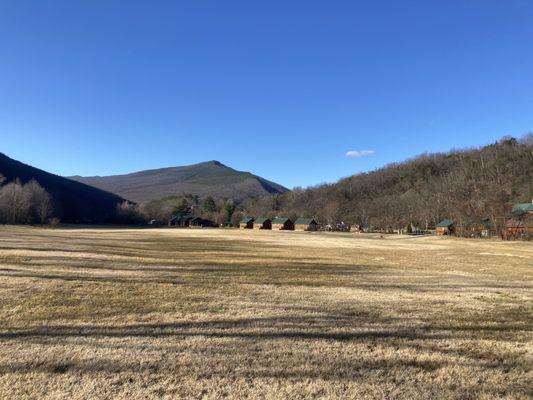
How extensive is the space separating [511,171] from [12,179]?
18346cm

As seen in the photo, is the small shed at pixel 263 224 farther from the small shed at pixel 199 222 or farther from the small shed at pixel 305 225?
the small shed at pixel 199 222

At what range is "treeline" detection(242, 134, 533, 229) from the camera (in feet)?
302

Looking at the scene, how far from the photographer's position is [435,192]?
463 ft

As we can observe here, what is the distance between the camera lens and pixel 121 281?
14.2 m

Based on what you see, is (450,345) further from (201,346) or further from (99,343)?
(99,343)

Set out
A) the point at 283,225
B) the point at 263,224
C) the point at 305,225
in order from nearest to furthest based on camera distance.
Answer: the point at 305,225 < the point at 283,225 < the point at 263,224

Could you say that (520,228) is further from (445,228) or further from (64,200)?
(64,200)

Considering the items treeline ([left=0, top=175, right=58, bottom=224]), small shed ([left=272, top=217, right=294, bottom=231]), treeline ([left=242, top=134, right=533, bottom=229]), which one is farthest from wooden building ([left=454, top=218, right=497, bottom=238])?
treeline ([left=0, top=175, right=58, bottom=224])

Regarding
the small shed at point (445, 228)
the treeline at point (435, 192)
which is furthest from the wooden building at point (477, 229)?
the small shed at point (445, 228)

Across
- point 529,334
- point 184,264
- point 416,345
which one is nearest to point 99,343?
point 416,345

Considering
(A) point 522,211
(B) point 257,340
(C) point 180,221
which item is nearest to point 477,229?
(A) point 522,211

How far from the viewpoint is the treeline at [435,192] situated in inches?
3627

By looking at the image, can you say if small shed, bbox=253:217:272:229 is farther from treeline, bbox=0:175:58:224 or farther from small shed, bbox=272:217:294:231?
treeline, bbox=0:175:58:224

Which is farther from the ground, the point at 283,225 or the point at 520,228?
the point at 520,228
